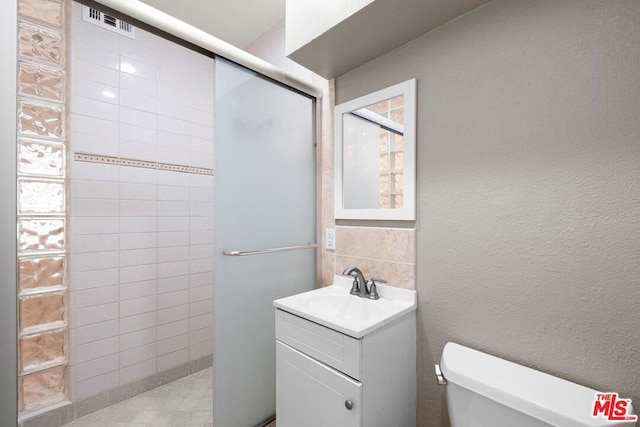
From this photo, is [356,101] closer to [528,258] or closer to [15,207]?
[528,258]

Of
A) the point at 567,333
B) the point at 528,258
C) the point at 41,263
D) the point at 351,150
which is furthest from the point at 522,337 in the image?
the point at 41,263

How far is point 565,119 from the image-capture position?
97 cm

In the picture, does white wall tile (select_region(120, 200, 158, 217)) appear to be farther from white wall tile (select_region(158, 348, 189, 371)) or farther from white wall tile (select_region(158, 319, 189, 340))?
white wall tile (select_region(158, 348, 189, 371))

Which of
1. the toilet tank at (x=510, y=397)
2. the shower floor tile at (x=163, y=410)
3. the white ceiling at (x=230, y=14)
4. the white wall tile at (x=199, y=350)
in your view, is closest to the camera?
the toilet tank at (x=510, y=397)

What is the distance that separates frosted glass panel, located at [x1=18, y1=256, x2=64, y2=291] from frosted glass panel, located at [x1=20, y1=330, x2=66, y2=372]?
28 centimetres

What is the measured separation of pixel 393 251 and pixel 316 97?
1079 mm

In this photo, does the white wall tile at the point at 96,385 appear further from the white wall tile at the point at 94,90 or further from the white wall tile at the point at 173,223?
the white wall tile at the point at 94,90

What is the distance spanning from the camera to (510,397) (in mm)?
854

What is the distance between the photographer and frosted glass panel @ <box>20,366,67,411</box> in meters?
1.54

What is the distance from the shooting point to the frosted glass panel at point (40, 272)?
59.7 inches

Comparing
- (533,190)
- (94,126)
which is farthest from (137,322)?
(533,190)

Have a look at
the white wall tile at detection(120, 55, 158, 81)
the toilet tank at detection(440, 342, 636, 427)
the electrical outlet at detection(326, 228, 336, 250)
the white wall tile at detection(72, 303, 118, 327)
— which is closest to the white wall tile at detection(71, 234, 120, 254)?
the white wall tile at detection(72, 303, 118, 327)

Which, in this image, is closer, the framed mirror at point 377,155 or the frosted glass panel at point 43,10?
the framed mirror at point 377,155

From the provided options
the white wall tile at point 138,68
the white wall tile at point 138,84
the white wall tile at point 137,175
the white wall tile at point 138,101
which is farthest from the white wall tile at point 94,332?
the white wall tile at point 138,68
